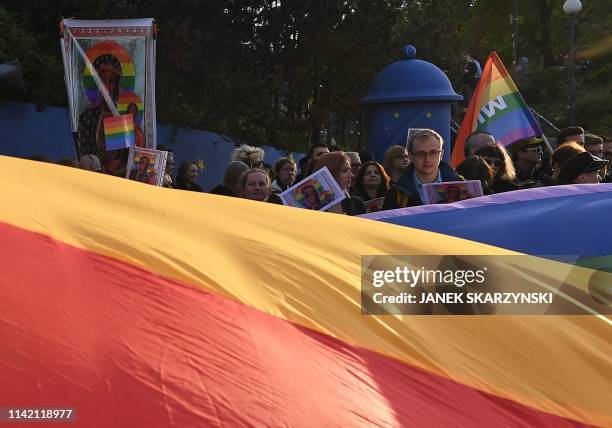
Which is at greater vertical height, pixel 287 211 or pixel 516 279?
pixel 287 211

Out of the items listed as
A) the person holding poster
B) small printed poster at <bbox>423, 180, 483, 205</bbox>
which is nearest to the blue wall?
the person holding poster

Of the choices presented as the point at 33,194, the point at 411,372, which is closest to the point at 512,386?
the point at 411,372

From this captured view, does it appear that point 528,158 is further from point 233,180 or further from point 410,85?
point 410,85

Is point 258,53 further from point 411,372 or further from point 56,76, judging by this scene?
point 411,372

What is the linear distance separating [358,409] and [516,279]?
0.86 m

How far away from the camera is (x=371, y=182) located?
690 cm

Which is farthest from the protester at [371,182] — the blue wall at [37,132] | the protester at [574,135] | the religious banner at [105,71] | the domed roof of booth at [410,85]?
the domed roof of booth at [410,85]

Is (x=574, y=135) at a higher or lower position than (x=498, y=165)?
higher

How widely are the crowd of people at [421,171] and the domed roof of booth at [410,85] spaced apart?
5704 millimetres

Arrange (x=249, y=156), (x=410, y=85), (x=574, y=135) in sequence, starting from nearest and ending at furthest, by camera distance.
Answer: (x=574, y=135), (x=249, y=156), (x=410, y=85)

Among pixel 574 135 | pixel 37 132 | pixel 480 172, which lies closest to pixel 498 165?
pixel 480 172

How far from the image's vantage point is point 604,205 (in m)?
3.84

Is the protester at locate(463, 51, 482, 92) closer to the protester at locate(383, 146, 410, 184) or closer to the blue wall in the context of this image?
the blue wall

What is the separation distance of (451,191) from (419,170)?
0.66m
